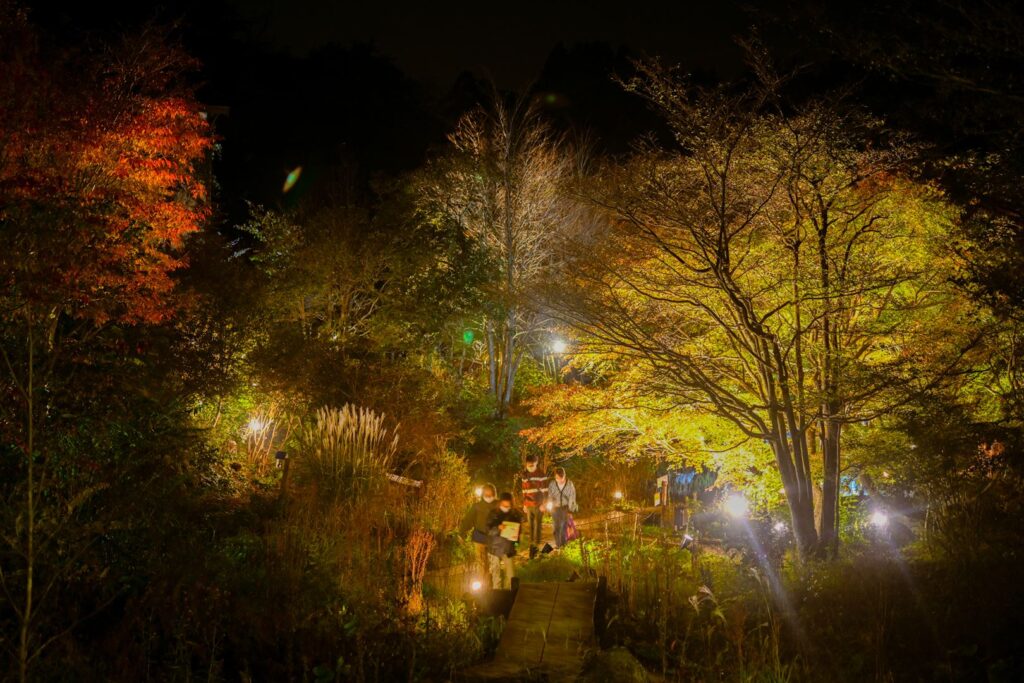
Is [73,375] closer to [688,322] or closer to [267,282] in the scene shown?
[688,322]

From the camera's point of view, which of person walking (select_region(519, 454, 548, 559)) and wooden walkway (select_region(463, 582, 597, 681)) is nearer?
wooden walkway (select_region(463, 582, 597, 681))

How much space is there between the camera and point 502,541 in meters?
7.95

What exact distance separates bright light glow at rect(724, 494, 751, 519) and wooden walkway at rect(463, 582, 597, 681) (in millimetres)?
5130

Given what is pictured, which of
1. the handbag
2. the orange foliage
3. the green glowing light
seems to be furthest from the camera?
the green glowing light

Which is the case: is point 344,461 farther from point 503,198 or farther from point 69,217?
point 503,198

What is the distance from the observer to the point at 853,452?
10.1 metres

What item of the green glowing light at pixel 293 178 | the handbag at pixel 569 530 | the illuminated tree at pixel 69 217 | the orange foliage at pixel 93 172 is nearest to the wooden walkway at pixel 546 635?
the handbag at pixel 569 530

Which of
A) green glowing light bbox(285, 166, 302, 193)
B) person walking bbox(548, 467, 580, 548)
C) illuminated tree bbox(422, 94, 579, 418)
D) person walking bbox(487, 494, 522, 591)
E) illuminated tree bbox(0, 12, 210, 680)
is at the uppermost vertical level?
green glowing light bbox(285, 166, 302, 193)

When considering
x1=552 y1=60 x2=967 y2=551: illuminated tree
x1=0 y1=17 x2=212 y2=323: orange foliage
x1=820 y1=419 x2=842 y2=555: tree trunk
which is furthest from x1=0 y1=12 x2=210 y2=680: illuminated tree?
x1=820 y1=419 x2=842 y2=555: tree trunk

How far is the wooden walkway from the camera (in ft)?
19.5

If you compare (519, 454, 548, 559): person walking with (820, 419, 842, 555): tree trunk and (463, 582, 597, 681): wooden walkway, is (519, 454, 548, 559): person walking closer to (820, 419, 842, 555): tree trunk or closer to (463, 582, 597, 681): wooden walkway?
(463, 582, 597, 681): wooden walkway

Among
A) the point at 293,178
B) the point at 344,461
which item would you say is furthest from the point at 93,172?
the point at 293,178

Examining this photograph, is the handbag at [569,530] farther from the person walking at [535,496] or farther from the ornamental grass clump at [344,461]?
the ornamental grass clump at [344,461]

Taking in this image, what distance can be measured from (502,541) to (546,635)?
1.40 m
